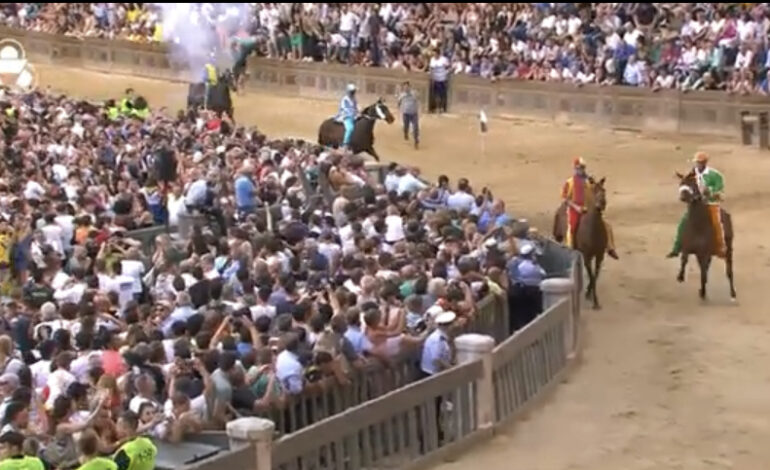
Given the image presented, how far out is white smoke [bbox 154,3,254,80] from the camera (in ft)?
140

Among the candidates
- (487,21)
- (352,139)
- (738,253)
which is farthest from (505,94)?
(738,253)

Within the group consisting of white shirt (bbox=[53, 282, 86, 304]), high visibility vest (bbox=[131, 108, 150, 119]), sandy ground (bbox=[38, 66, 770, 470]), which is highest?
high visibility vest (bbox=[131, 108, 150, 119])

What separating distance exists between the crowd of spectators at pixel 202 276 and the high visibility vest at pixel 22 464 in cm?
35

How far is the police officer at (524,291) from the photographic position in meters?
18.1

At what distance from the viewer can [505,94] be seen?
120 ft

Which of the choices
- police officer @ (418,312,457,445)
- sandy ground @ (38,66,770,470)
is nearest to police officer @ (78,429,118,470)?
sandy ground @ (38,66,770,470)

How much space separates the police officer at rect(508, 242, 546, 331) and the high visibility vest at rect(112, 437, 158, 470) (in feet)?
25.4

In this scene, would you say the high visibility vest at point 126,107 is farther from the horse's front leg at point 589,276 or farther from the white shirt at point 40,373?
the white shirt at point 40,373

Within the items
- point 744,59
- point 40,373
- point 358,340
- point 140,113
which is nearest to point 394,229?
point 358,340

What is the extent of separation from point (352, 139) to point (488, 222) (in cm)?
1002

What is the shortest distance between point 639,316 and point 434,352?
6.12 meters

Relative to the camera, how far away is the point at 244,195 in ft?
A: 75.0

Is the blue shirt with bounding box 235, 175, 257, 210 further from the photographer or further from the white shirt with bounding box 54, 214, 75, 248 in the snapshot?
the white shirt with bounding box 54, 214, 75, 248

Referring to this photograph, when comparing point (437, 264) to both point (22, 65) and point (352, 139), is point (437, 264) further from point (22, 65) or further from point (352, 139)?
point (22, 65)
